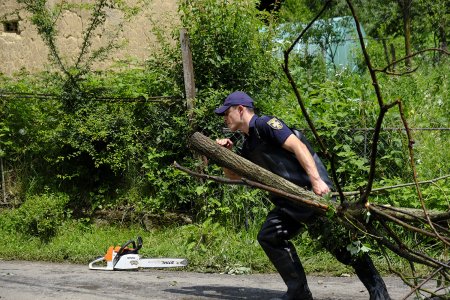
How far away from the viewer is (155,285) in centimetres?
795

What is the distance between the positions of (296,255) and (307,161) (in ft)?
2.68

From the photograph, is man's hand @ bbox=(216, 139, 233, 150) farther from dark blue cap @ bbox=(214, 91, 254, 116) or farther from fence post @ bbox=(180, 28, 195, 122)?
fence post @ bbox=(180, 28, 195, 122)

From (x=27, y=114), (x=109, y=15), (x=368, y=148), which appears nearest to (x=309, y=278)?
(x=368, y=148)

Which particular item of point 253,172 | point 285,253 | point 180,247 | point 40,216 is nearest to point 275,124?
point 253,172

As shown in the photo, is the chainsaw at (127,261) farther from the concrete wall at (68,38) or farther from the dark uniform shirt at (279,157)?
the concrete wall at (68,38)

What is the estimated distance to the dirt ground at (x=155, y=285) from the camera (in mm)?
7355

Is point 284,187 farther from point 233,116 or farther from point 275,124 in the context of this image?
point 233,116

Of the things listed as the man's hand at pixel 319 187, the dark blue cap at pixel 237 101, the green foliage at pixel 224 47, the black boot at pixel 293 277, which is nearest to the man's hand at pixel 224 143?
the dark blue cap at pixel 237 101

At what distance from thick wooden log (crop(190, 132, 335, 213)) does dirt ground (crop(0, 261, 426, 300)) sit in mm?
1490

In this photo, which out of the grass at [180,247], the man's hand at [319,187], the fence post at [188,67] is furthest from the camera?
the fence post at [188,67]

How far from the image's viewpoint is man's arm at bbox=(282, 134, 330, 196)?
20.5 ft

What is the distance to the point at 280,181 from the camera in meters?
5.92

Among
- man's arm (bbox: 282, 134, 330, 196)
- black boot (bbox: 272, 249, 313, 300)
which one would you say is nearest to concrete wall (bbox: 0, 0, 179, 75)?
man's arm (bbox: 282, 134, 330, 196)

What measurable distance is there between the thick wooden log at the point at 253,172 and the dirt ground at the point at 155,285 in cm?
149
